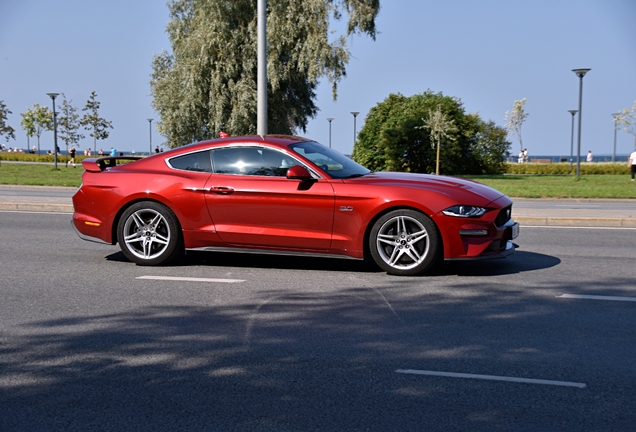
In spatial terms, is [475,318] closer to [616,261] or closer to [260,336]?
[260,336]

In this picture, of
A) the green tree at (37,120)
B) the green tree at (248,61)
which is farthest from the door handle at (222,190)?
the green tree at (37,120)

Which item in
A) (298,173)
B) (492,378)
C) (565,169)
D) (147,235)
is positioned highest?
(298,173)

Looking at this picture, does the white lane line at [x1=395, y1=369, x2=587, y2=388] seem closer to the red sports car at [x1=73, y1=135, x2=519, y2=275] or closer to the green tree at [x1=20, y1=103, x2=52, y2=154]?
the red sports car at [x1=73, y1=135, x2=519, y2=275]

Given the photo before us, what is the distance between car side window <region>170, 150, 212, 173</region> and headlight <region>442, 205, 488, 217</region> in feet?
9.14

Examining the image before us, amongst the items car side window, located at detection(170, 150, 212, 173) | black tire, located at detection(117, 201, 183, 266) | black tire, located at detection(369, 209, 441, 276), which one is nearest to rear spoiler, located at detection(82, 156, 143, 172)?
black tire, located at detection(117, 201, 183, 266)

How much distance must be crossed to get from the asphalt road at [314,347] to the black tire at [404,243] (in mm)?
184

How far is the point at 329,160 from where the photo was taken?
8.37 metres

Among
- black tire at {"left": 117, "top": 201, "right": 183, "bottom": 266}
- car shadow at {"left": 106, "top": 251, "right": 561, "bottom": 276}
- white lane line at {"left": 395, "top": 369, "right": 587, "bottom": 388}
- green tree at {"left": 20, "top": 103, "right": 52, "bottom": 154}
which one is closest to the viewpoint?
white lane line at {"left": 395, "top": 369, "right": 587, "bottom": 388}

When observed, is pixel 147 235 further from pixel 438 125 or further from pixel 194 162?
pixel 438 125

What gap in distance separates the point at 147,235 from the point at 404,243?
298cm

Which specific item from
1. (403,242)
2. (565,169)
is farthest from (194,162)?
(565,169)

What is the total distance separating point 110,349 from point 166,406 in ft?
4.02

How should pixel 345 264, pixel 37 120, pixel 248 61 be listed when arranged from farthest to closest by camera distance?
pixel 37 120 < pixel 248 61 < pixel 345 264

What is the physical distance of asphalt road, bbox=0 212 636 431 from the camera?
385 cm
